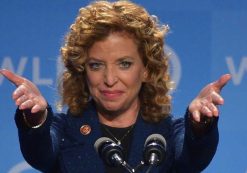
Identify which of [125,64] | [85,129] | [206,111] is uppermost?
[125,64]

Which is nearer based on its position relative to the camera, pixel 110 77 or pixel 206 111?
pixel 206 111

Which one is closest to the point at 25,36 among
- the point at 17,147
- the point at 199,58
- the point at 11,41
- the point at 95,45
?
the point at 11,41

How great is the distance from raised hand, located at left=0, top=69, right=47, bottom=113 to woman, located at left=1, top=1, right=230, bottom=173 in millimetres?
60

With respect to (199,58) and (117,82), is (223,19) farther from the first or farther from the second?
(117,82)

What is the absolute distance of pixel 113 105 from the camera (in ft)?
4.86

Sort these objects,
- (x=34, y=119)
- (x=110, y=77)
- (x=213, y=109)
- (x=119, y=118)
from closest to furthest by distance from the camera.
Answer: (x=213, y=109) → (x=34, y=119) → (x=110, y=77) → (x=119, y=118)

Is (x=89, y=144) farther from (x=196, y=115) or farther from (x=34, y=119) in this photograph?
(x=196, y=115)

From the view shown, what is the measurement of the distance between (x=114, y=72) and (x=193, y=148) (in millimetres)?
251

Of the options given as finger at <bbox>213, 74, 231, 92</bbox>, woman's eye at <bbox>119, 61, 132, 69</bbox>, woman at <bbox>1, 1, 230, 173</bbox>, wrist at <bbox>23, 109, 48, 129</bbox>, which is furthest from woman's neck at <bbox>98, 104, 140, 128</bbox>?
finger at <bbox>213, 74, 231, 92</bbox>

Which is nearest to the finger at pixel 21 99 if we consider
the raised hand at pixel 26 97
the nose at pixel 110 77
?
the raised hand at pixel 26 97

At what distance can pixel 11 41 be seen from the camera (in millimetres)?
2188

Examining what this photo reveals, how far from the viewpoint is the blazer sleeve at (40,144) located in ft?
4.42

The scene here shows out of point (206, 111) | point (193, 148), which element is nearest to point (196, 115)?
point (206, 111)

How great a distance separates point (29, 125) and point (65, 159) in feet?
0.50
